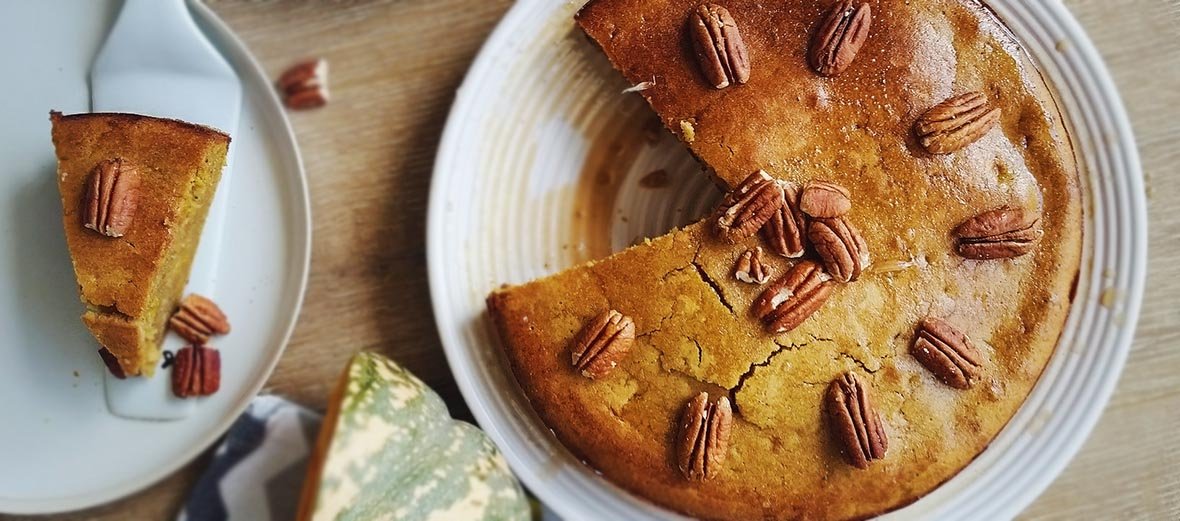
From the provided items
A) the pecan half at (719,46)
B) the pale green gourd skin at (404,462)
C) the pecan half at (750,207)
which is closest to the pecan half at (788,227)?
the pecan half at (750,207)

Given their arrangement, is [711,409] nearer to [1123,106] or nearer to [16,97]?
[1123,106]

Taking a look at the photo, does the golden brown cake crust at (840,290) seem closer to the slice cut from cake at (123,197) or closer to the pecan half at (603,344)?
the pecan half at (603,344)

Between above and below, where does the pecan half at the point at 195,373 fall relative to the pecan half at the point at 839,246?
below

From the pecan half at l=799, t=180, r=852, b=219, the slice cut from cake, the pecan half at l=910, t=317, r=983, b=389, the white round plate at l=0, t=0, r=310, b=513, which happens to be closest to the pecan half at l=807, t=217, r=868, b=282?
the pecan half at l=799, t=180, r=852, b=219

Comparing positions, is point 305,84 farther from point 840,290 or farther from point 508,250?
point 840,290

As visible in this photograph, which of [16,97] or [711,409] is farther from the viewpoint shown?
[16,97]

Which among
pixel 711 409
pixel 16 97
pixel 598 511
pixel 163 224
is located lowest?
pixel 598 511

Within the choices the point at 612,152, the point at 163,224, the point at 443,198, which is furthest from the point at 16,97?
the point at 612,152

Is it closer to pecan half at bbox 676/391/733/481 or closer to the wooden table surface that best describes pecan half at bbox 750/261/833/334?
Result: pecan half at bbox 676/391/733/481
